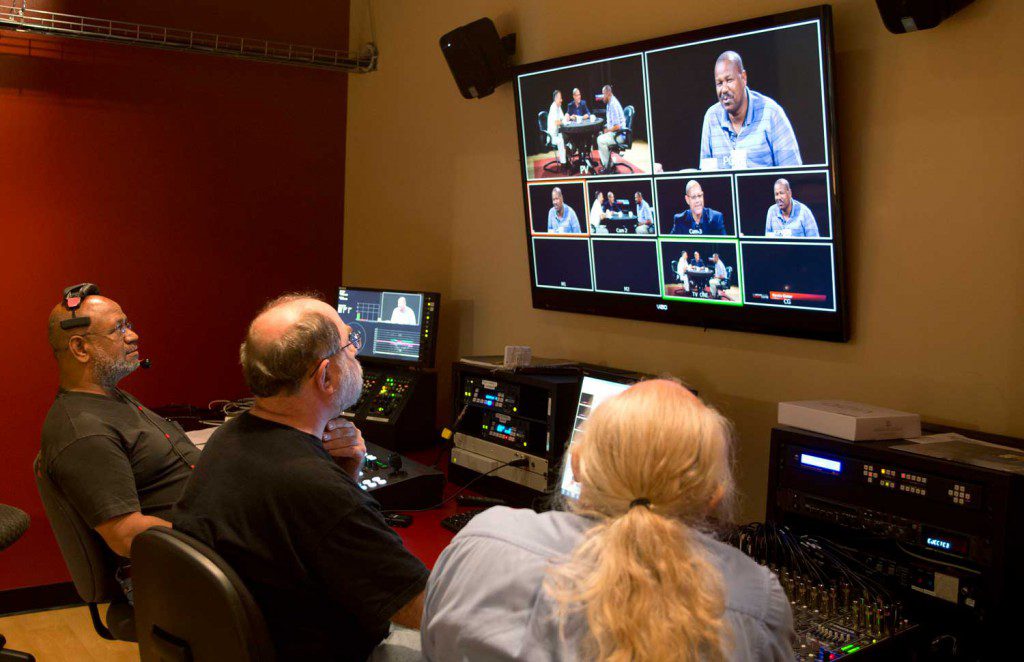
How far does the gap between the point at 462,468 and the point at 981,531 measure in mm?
1705

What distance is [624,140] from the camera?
267cm

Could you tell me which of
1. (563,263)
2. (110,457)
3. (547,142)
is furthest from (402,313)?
(110,457)

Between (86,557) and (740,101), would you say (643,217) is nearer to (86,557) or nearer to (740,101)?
(740,101)

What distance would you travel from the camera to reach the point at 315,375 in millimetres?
1802

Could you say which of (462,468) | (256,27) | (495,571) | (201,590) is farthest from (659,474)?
(256,27)

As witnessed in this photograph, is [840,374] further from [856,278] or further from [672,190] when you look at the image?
[672,190]

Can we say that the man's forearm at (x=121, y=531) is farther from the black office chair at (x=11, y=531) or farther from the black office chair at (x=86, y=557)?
the black office chair at (x=11, y=531)

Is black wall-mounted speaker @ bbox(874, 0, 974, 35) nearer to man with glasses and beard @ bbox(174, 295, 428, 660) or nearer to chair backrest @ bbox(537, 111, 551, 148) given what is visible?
chair backrest @ bbox(537, 111, 551, 148)

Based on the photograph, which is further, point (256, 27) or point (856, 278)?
point (256, 27)

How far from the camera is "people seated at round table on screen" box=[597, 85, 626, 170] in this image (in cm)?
268

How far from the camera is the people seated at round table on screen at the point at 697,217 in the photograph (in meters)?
2.43

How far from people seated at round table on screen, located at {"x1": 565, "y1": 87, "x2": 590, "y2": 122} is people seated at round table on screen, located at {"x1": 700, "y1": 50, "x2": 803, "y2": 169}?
1.71 ft

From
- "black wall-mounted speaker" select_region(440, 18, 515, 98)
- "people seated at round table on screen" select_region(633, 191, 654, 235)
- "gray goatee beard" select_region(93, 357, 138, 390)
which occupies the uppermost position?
"black wall-mounted speaker" select_region(440, 18, 515, 98)

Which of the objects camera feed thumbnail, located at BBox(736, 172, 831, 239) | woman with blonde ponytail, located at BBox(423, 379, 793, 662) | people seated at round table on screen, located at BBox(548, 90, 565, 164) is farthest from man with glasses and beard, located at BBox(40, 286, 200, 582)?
camera feed thumbnail, located at BBox(736, 172, 831, 239)
